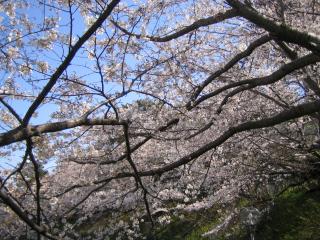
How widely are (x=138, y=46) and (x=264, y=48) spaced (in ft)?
9.92

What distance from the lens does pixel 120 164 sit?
801 centimetres

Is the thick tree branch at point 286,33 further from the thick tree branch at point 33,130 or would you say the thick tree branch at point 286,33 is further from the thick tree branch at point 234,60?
the thick tree branch at point 33,130

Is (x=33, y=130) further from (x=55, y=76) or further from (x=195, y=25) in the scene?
(x=195, y=25)

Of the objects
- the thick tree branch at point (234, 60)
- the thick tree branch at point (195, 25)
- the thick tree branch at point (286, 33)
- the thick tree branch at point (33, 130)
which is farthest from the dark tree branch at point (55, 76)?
the thick tree branch at point (234, 60)

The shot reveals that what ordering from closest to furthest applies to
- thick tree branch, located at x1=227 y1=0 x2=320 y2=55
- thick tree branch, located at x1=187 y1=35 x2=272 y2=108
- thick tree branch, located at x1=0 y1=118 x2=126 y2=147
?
1. thick tree branch, located at x1=0 y1=118 x2=126 y2=147
2. thick tree branch, located at x1=227 y1=0 x2=320 y2=55
3. thick tree branch, located at x1=187 y1=35 x2=272 y2=108

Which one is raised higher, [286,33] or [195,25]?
[195,25]

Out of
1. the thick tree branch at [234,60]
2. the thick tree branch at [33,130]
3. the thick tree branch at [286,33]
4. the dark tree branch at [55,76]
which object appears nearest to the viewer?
A: the thick tree branch at [33,130]

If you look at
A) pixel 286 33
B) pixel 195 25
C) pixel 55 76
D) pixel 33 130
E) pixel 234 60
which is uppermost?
pixel 195 25

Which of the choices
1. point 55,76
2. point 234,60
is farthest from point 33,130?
point 234,60

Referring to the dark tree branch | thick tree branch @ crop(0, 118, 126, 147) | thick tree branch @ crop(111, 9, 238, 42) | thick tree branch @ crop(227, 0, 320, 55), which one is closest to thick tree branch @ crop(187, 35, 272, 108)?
thick tree branch @ crop(111, 9, 238, 42)

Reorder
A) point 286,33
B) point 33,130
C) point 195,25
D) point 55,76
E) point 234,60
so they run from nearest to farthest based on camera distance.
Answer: point 33,130 → point 55,76 → point 286,33 → point 195,25 → point 234,60

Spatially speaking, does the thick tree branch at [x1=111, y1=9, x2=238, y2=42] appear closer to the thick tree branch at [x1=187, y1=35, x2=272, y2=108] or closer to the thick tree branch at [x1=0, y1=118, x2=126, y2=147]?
the thick tree branch at [x1=187, y1=35, x2=272, y2=108]

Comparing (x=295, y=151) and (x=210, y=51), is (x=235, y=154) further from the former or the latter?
(x=210, y=51)

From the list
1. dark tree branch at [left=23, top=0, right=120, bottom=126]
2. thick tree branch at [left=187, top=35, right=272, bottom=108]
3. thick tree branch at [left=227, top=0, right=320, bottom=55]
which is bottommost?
dark tree branch at [left=23, top=0, right=120, bottom=126]
